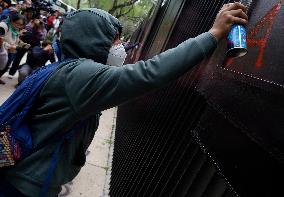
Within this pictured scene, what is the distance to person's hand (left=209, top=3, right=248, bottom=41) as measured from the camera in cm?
183

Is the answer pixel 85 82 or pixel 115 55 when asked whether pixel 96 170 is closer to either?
pixel 115 55

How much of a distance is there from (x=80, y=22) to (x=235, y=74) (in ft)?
3.09

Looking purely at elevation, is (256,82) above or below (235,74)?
above

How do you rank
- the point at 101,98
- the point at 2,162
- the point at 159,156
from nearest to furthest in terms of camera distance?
the point at 101,98 < the point at 2,162 < the point at 159,156

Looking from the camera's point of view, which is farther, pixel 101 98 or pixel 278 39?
pixel 101 98

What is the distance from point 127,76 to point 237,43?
56cm

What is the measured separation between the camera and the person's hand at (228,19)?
1.83 meters

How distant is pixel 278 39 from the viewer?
1.74m

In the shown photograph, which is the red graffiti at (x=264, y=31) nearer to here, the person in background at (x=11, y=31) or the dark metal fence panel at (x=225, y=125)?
the dark metal fence panel at (x=225, y=125)

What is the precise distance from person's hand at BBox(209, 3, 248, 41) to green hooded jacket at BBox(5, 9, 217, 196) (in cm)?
4

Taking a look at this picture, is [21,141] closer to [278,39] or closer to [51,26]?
[278,39]

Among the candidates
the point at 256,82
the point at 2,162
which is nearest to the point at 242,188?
the point at 256,82

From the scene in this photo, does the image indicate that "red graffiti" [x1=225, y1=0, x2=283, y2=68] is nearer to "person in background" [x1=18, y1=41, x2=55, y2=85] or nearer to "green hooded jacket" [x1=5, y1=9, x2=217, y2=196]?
"green hooded jacket" [x1=5, y1=9, x2=217, y2=196]

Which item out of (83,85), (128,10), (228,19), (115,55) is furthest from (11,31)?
(128,10)
